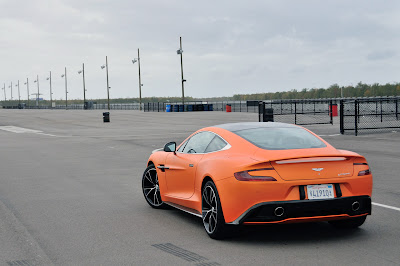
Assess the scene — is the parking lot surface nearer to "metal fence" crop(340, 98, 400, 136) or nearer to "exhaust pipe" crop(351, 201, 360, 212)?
"exhaust pipe" crop(351, 201, 360, 212)

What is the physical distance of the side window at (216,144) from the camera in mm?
8031

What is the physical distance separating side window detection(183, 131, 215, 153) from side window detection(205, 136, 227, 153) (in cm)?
13

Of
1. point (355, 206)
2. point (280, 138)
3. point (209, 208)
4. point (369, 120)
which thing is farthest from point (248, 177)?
point (369, 120)

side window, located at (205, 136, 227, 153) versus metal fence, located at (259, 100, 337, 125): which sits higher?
side window, located at (205, 136, 227, 153)

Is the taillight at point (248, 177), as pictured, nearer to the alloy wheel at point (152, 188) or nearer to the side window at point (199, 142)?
the side window at point (199, 142)

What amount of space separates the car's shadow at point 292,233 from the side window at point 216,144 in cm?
105

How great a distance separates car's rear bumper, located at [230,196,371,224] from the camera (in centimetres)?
696

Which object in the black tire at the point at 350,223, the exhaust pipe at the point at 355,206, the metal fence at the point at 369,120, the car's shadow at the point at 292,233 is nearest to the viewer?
the exhaust pipe at the point at 355,206

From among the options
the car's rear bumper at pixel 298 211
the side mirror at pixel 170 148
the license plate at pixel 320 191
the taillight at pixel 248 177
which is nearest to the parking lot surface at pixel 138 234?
the car's rear bumper at pixel 298 211

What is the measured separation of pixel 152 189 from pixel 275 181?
3.47 meters

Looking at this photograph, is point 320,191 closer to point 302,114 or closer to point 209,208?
point 209,208

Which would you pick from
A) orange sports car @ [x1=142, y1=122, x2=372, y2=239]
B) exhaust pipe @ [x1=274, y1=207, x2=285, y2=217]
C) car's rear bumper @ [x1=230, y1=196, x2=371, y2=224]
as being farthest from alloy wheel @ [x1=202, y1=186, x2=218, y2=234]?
exhaust pipe @ [x1=274, y1=207, x2=285, y2=217]

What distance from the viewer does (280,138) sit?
7926mm

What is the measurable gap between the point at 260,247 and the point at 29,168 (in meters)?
10.7
